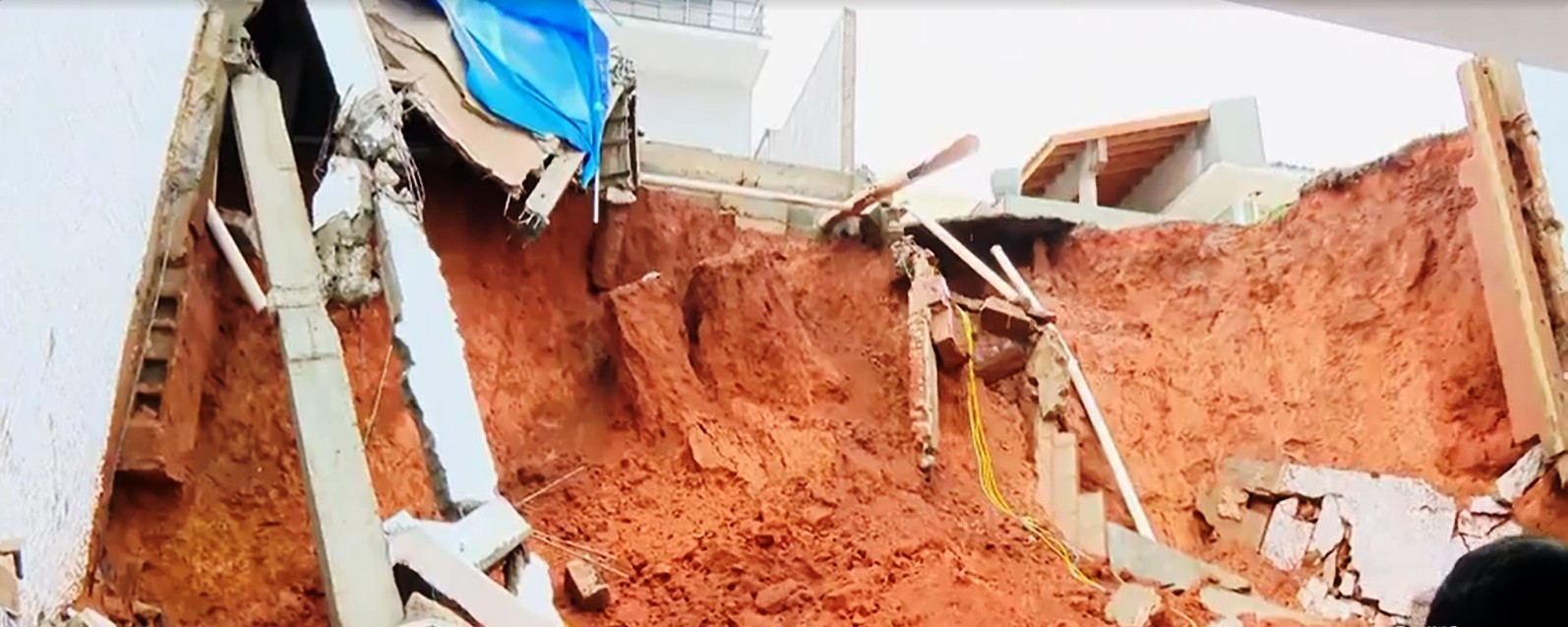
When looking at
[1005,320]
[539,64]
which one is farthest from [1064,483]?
[539,64]

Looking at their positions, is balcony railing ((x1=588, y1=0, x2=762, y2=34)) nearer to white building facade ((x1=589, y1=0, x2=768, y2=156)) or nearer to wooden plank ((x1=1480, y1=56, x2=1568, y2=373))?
white building facade ((x1=589, y1=0, x2=768, y2=156))

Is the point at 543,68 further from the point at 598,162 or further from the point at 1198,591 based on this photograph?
the point at 1198,591

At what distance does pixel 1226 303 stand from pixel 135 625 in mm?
6869

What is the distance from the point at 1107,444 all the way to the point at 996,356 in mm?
809

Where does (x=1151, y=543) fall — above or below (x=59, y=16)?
below

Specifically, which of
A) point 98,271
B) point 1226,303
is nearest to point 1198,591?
point 1226,303

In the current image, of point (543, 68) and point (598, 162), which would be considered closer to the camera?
point (543, 68)

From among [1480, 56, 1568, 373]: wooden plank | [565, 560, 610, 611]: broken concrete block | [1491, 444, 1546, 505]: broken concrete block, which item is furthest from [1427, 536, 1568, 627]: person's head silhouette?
[1480, 56, 1568, 373]: wooden plank

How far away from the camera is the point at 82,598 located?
3535 millimetres

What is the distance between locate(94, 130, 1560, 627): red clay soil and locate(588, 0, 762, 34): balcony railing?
5.61 metres

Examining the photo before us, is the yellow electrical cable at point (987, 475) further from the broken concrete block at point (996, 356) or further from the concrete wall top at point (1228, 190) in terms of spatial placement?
the concrete wall top at point (1228, 190)

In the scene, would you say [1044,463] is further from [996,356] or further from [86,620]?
[86,620]

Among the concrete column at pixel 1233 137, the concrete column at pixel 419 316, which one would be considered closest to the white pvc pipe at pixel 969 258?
the concrete column at pixel 1233 137

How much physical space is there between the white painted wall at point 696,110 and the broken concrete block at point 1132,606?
8.01 metres
